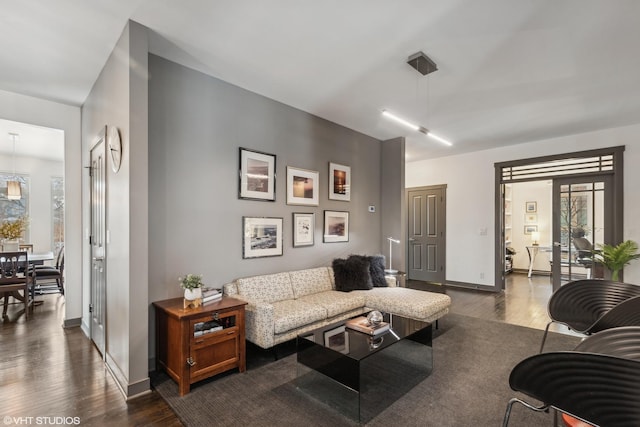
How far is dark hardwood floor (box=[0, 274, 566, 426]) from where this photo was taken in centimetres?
211

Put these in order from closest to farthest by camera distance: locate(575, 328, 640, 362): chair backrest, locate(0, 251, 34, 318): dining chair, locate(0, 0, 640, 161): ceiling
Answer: locate(575, 328, 640, 362): chair backrest
locate(0, 0, 640, 161): ceiling
locate(0, 251, 34, 318): dining chair

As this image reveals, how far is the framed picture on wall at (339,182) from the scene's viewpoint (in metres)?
4.67

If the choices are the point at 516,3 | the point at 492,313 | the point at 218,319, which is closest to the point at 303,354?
the point at 218,319

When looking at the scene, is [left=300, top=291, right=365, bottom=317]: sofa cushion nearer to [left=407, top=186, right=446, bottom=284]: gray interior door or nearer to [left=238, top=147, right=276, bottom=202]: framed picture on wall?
[left=238, top=147, right=276, bottom=202]: framed picture on wall

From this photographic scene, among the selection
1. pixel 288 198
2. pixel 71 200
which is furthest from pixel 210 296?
pixel 71 200

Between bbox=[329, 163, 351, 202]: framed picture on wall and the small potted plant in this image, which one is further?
the small potted plant

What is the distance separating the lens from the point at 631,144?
4.79 m

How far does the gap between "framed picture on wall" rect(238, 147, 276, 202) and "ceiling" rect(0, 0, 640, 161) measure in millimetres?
798

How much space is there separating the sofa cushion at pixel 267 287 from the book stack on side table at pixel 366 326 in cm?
107

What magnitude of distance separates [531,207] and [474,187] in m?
3.18

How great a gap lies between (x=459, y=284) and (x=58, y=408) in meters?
6.60

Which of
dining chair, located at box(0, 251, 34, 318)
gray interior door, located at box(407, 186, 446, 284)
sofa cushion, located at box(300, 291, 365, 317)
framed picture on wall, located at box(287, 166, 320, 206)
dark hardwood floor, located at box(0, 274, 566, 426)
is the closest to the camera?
dark hardwood floor, located at box(0, 274, 566, 426)

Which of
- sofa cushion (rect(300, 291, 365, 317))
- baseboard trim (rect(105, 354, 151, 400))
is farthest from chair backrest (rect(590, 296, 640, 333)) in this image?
baseboard trim (rect(105, 354, 151, 400))

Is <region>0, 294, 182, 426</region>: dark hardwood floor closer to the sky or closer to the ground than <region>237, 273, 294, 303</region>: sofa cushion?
closer to the ground
